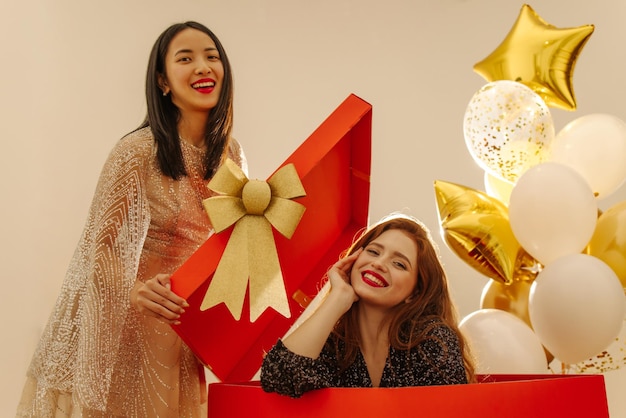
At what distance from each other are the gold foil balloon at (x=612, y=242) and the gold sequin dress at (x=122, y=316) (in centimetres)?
96

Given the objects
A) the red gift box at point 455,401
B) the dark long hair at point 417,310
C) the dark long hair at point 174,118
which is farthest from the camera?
the dark long hair at point 174,118

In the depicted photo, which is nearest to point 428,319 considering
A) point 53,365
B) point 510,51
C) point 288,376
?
point 288,376

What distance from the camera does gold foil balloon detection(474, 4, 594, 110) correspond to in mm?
1718

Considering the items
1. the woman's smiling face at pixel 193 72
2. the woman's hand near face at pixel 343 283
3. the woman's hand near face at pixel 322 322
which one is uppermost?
the woman's smiling face at pixel 193 72

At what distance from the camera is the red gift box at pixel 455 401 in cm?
82

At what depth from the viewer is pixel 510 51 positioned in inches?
69.8

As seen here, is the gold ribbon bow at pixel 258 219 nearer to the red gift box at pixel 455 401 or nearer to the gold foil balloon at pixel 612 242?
the red gift box at pixel 455 401

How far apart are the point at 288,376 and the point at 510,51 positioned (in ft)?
3.93

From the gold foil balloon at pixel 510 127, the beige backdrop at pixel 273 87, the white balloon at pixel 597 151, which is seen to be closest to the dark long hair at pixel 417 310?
the gold foil balloon at pixel 510 127

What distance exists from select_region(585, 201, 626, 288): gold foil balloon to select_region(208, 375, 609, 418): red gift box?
76 centimetres

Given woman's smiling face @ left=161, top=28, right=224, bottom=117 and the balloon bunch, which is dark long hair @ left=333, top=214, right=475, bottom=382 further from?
woman's smiling face @ left=161, top=28, right=224, bottom=117

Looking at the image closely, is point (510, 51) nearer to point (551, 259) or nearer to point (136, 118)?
point (551, 259)

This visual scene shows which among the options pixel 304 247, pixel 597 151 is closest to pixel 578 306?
pixel 597 151

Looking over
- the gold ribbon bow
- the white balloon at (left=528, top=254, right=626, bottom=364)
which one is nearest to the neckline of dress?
the gold ribbon bow
